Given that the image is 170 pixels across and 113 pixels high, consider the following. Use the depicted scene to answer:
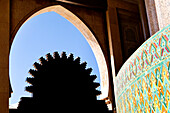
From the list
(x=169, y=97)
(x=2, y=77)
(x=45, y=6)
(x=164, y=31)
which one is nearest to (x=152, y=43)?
(x=164, y=31)

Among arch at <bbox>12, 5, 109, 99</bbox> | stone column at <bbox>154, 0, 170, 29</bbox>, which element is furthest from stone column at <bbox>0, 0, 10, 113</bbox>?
stone column at <bbox>154, 0, 170, 29</bbox>

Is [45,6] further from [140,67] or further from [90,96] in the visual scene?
[140,67]

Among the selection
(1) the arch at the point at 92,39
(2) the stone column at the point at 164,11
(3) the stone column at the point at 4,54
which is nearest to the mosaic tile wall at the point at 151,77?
(2) the stone column at the point at 164,11

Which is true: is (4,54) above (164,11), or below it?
above

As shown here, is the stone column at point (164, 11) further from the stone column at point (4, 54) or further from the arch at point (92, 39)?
the arch at point (92, 39)

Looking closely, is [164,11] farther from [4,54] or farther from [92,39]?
[92,39]

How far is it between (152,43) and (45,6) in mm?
3026

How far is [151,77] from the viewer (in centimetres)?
77

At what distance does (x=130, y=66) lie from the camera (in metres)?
0.98

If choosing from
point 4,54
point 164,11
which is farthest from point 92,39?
point 164,11

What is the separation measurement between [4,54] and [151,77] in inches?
99.9

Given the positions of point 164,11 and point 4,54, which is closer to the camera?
point 164,11

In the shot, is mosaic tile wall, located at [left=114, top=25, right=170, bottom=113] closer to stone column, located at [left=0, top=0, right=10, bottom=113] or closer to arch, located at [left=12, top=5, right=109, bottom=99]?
stone column, located at [left=0, top=0, right=10, bottom=113]

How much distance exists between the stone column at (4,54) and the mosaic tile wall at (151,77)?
2.13 meters
